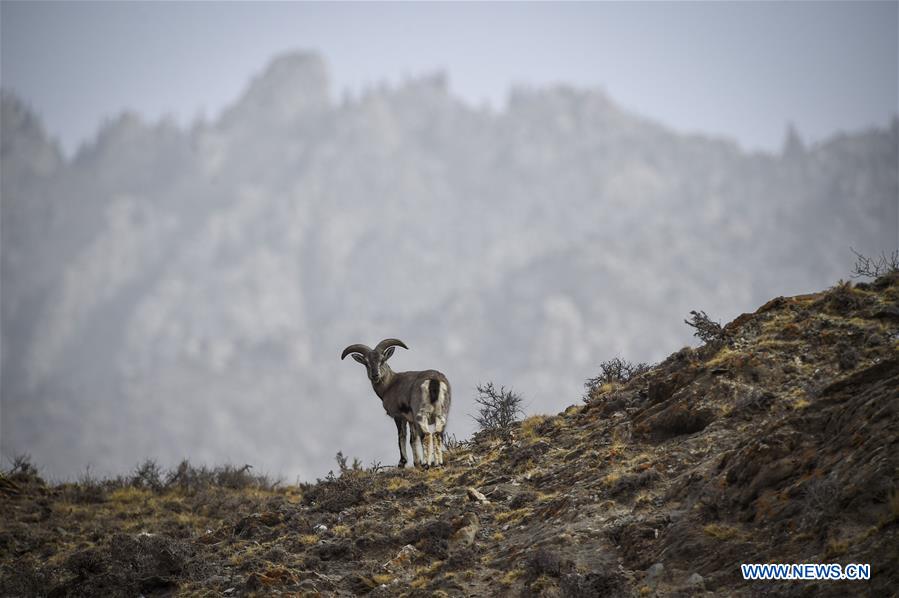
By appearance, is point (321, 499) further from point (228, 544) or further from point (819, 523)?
point (819, 523)

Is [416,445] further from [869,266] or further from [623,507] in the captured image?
[869,266]

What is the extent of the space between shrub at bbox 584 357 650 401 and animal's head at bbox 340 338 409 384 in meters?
4.52

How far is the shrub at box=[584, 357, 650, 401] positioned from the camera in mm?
21219

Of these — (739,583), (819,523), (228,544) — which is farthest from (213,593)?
(819,523)

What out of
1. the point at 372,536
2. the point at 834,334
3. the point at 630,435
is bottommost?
the point at 372,536

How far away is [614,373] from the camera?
21922mm

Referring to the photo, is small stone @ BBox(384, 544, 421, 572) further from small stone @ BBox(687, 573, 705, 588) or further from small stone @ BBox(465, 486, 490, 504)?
small stone @ BBox(687, 573, 705, 588)

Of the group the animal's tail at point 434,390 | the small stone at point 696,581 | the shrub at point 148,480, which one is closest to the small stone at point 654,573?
the small stone at point 696,581

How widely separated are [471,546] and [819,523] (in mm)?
5674

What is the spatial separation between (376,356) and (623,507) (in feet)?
30.5

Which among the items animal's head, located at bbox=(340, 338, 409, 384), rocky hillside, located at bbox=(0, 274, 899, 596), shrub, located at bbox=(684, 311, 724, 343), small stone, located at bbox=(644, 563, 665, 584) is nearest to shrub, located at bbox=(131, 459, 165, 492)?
rocky hillside, located at bbox=(0, 274, 899, 596)

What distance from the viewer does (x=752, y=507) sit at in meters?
12.5

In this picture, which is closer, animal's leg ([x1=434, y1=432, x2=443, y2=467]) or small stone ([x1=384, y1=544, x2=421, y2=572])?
small stone ([x1=384, y1=544, x2=421, y2=572])

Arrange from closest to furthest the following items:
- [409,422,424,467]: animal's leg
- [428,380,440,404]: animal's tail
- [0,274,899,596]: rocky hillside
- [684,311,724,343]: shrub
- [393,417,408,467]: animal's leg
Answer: [0,274,899,596]: rocky hillside, [684,311,724,343]: shrub, [409,422,424,467]: animal's leg, [428,380,440,404]: animal's tail, [393,417,408,467]: animal's leg
